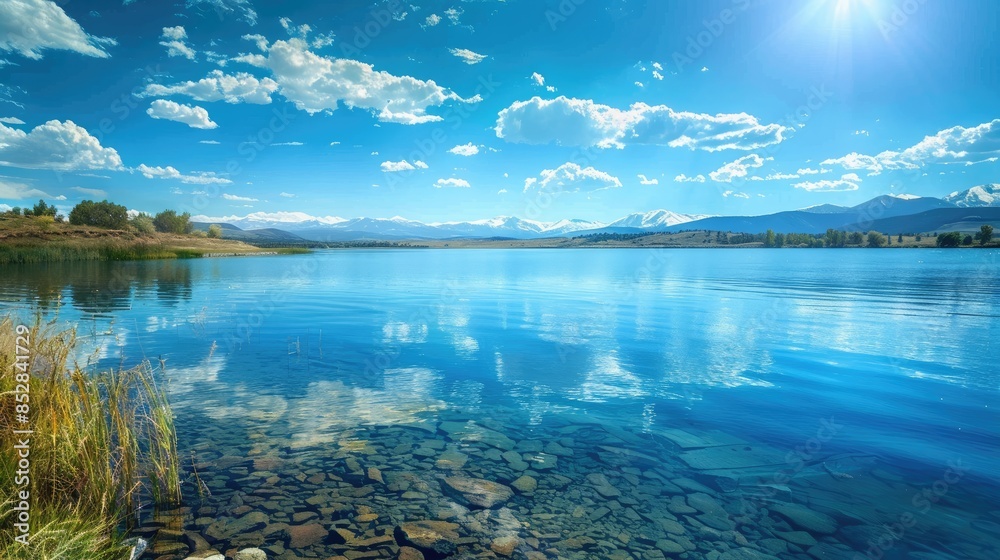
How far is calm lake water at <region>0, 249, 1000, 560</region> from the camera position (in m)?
9.04

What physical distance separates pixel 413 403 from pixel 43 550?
10.7 m

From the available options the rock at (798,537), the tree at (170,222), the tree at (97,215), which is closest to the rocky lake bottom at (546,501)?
the rock at (798,537)

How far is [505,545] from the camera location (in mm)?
8609

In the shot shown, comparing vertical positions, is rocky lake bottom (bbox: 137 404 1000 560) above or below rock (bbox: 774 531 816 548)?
above

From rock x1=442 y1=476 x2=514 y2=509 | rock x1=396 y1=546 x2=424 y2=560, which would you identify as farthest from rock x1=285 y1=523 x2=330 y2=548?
rock x1=442 y1=476 x2=514 y2=509

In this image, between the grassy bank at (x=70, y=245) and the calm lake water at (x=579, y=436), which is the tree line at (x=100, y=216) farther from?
the calm lake water at (x=579, y=436)

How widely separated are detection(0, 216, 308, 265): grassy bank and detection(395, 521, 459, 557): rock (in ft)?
327

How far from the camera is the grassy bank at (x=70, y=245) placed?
262ft

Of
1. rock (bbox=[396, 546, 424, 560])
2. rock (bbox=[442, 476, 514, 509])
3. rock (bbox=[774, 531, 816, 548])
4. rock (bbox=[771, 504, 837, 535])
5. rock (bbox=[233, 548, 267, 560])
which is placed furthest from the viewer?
rock (bbox=[442, 476, 514, 509])

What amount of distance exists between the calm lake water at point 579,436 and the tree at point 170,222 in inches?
6922

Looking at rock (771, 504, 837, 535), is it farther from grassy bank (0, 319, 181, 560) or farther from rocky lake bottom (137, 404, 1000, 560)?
grassy bank (0, 319, 181, 560)

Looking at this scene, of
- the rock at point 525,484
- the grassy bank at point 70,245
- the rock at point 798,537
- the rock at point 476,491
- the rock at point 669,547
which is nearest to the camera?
the rock at point 669,547

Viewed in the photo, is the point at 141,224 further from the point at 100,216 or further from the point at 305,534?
the point at 305,534

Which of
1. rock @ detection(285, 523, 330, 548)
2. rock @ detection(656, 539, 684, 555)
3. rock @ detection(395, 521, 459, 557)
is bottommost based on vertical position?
rock @ detection(656, 539, 684, 555)
